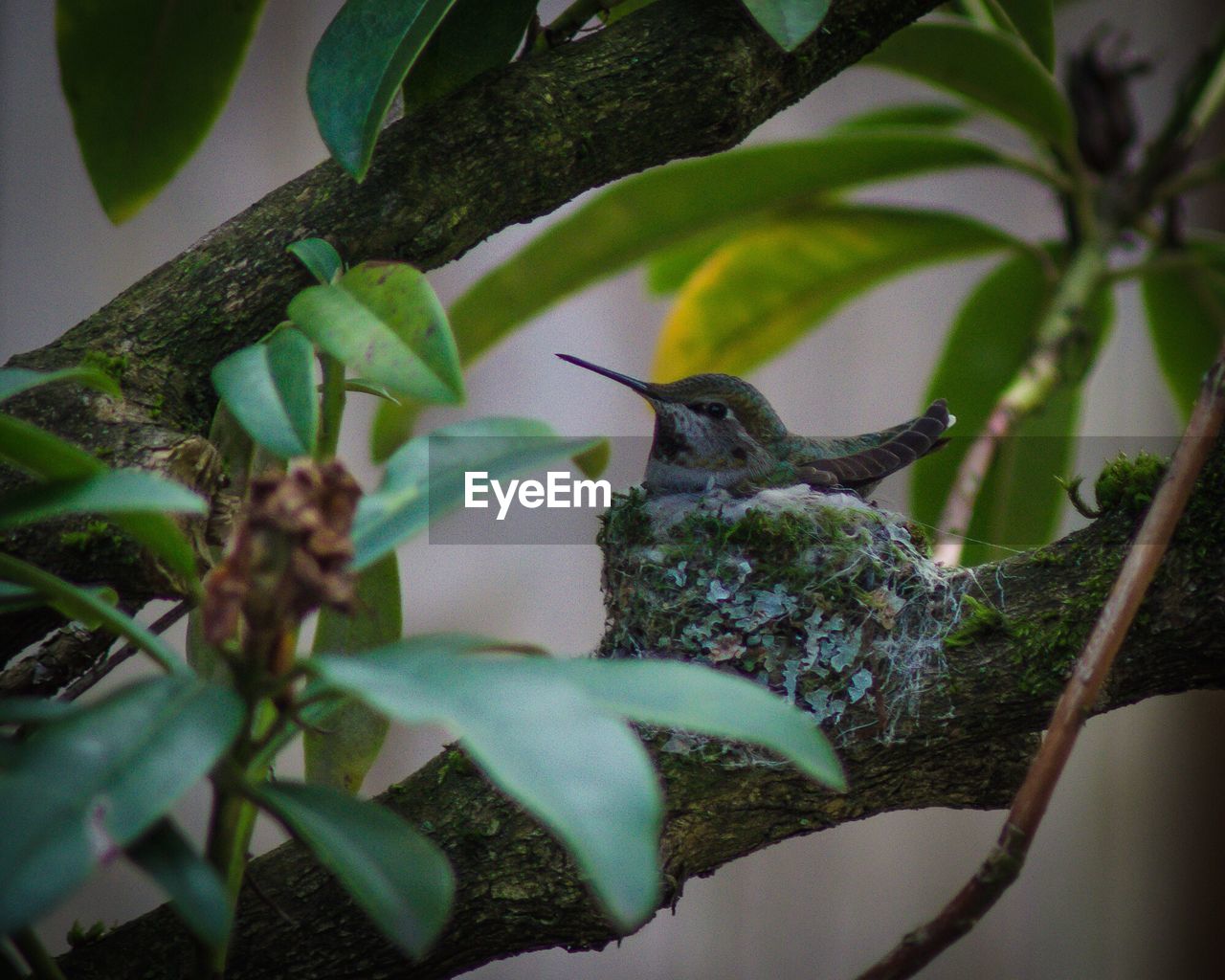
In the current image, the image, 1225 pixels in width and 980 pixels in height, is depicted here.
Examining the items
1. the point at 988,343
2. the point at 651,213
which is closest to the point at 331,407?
the point at 651,213

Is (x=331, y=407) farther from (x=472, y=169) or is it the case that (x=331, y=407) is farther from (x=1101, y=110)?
(x=1101, y=110)

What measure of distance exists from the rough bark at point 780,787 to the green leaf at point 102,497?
0.45 m

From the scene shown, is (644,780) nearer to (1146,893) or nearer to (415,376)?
(415,376)

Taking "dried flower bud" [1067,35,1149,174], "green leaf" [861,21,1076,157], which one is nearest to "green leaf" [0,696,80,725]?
"green leaf" [861,21,1076,157]

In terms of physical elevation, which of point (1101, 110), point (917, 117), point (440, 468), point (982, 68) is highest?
point (440, 468)

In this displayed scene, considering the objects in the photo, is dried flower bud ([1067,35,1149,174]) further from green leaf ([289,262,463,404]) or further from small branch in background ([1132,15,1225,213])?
green leaf ([289,262,463,404])

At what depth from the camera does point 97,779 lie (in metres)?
0.46

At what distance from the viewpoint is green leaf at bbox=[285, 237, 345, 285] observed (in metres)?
0.85

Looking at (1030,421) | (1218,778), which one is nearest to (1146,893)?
(1218,778)

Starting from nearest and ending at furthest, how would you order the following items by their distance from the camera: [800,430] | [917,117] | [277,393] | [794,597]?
[277,393], [794,597], [917,117], [800,430]

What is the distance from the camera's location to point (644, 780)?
1.37 ft

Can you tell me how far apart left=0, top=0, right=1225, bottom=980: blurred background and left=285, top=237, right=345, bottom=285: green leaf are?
1.86m

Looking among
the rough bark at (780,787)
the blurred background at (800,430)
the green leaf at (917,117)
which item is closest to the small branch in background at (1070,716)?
the rough bark at (780,787)

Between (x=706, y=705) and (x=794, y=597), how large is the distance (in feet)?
2.77
